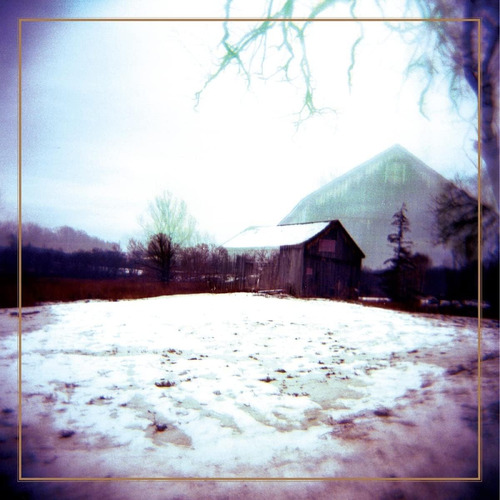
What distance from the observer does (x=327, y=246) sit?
6.89 feet

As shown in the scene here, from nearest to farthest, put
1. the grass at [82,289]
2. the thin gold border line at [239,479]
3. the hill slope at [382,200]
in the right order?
the thin gold border line at [239,479] → the grass at [82,289] → the hill slope at [382,200]

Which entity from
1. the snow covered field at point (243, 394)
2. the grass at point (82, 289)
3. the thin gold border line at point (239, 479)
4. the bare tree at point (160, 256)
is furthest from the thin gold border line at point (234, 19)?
the thin gold border line at point (239, 479)

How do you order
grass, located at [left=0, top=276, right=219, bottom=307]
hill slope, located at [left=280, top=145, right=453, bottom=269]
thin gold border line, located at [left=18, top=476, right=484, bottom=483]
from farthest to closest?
hill slope, located at [left=280, top=145, right=453, bottom=269] → grass, located at [left=0, top=276, right=219, bottom=307] → thin gold border line, located at [left=18, top=476, right=484, bottom=483]

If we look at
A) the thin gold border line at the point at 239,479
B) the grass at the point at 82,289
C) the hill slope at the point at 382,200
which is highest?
the hill slope at the point at 382,200

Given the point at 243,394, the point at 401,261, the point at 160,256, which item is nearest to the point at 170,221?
the point at 160,256

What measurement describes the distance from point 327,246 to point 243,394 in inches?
36.6

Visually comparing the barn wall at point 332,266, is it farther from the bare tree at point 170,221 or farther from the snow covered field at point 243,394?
the bare tree at point 170,221

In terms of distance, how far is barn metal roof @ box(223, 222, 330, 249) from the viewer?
211 centimetres

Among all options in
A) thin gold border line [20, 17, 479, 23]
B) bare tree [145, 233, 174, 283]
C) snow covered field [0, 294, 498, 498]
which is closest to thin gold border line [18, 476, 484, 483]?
snow covered field [0, 294, 498, 498]

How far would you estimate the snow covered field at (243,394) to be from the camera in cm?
170

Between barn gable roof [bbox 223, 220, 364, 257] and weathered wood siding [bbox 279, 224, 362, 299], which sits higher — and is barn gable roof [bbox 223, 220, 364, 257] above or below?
above

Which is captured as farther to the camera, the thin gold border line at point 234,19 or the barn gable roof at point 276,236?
the barn gable roof at point 276,236

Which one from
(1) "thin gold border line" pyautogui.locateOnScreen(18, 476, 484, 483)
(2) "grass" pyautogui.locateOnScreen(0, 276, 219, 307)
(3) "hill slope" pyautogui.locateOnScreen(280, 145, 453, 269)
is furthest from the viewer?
(3) "hill slope" pyautogui.locateOnScreen(280, 145, 453, 269)

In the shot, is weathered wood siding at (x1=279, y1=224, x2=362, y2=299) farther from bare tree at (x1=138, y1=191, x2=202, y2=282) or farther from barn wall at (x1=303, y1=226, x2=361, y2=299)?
bare tree at (x1=138, y1=191, x2=202, y2=282)
